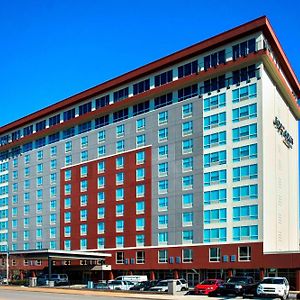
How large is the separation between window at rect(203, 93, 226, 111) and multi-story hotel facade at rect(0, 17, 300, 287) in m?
0.14

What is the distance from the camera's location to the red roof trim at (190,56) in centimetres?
7144

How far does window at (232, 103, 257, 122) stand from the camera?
71438 mm

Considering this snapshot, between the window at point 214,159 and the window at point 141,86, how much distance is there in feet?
52.3

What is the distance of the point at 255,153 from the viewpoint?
7062 cm

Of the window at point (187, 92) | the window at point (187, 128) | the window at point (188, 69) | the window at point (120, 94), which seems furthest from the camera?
the window at point (120, 94)

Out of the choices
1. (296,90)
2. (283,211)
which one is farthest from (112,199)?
(296,90)

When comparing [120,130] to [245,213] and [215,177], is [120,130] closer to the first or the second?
[215,177]

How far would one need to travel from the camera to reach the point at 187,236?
77.0 meters

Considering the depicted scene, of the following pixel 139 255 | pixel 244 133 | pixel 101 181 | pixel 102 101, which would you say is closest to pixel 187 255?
pixel 139 255

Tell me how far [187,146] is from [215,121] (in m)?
5.89

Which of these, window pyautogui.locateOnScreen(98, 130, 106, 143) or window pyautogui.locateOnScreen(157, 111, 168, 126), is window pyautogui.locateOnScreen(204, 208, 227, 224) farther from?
window pyautogui.locateOnScreen(98, 130, 106, 143)

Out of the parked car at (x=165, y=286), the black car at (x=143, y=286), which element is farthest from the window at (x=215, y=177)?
the black car at (x=143, y=286)

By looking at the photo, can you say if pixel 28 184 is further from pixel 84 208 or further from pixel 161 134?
pixel 161 134

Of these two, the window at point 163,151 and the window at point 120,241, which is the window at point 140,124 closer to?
the window at point 163,151
